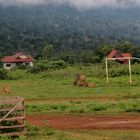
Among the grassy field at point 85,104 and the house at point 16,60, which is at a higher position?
the house at point 16,60

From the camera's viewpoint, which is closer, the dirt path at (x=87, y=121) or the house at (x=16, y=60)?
the dirt path at (x=87, y=121)

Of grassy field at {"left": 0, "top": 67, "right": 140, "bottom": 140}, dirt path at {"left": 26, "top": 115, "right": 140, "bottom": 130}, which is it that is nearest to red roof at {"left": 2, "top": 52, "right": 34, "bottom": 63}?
grassy field at {"left": 0, "top": 67, "right": 140, "bottom": 140}

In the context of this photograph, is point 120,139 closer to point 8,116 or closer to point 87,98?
point 8,116

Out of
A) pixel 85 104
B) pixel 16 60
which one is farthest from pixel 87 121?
pixel 16 60

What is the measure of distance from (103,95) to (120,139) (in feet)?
57.7

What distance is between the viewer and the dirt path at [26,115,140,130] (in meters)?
23.3

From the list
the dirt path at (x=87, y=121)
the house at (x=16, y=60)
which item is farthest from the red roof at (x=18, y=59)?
the dirt path at (x=87, y=121)

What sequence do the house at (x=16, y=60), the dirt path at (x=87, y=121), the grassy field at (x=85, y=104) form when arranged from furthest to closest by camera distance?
1. the house at (x=16, y=60)
2. the dirt path at (x=87, y=121)
3. the grassy field at (x=85, y=104)

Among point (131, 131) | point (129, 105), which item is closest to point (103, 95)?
point (129, 105)

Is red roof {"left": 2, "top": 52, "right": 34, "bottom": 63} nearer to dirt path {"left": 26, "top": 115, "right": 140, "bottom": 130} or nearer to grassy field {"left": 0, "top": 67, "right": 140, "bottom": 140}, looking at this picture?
grassy field {"left": 0, "top": 67, "right": 140, "bottom": 140}

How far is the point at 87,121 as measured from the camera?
81.7 ft

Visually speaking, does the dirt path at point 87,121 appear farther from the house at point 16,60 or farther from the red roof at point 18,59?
the red roof at point 18,59

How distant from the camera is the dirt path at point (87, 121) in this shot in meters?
23.3

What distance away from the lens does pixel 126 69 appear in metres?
59.9
